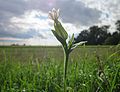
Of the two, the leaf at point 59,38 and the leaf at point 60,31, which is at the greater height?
the leaf at point 60,31

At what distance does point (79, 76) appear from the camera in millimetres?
2746

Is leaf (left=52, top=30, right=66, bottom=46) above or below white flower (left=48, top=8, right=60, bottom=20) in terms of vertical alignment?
below

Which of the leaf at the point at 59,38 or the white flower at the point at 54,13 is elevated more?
the white flower at the point at 54,13

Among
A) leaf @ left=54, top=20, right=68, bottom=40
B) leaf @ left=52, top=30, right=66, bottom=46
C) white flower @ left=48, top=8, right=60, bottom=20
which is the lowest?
leaf @ left=52, top=30, right=66, bottom=46

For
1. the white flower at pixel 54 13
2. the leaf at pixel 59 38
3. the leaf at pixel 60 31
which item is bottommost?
the leaf at pixel 59 38

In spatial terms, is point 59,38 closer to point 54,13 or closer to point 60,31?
point 60,31

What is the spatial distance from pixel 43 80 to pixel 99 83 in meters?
0.76

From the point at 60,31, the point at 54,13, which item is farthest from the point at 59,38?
the point at 54,13

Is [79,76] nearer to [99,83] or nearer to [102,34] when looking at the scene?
[99,83]

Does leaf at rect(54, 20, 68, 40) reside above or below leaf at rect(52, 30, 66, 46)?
above

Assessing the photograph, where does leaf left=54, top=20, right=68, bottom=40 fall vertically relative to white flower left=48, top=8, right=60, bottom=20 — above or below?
below

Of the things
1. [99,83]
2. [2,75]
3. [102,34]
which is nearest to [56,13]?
[99,83]

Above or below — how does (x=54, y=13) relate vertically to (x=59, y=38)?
above

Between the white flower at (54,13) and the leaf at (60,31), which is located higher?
the white flower at (54,13)
